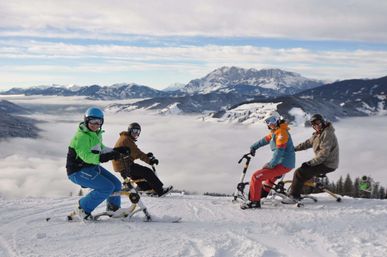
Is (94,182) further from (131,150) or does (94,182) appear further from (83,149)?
(131,150)

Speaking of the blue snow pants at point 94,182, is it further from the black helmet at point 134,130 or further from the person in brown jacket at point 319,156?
the person in brown jacket at point 319,156

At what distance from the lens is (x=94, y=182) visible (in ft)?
30.0

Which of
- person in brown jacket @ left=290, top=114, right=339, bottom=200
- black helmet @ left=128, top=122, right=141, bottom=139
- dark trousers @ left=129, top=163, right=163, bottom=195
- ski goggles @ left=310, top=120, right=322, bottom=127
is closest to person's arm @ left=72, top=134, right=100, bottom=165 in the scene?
black helmet @ left=128, top=122, right=141, bottom=139

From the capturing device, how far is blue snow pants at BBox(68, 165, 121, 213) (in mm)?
9117

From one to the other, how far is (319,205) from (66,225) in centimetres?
676

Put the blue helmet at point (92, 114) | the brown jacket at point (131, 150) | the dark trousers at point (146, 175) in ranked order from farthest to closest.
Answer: the dark trousers at point (146, 175) → the brown jacket at point (131, 150) → the blue helmet at point (92, 114)

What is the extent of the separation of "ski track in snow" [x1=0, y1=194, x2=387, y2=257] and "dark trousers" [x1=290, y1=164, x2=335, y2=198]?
61 cm

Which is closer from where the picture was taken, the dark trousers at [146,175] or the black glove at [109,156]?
the black glove at [109,156]

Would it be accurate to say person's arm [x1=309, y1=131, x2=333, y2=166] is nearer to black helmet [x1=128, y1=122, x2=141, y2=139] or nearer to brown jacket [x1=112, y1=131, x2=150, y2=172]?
brown jacket [x1=112, y1=131, x2=150, y2=172]

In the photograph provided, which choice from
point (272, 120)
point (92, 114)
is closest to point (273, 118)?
point (272, 120)

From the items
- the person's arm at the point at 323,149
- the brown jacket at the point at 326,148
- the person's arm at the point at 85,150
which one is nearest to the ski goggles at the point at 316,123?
the brown jacket at the point at 326,148

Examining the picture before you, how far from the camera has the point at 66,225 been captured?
8977mm

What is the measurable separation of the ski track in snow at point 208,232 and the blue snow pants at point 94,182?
19.4 inches

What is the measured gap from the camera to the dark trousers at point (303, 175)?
11852 millimetres
